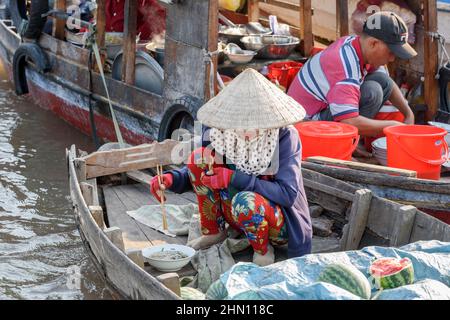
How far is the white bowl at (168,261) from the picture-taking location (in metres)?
4.39

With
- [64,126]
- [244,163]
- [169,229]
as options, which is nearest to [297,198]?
[244,163]

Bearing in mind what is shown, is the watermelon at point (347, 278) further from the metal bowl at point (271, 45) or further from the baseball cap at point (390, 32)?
the metal bowl at point (271, 45)

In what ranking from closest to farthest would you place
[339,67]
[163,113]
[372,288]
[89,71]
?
1. [372,288]
2. [339,67]
3. [163,113]
4. [89,71]

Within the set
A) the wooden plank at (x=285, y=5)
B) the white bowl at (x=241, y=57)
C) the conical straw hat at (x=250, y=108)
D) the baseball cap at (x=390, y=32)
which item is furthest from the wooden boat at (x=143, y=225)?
the wooden plank at (x=285, y=5)

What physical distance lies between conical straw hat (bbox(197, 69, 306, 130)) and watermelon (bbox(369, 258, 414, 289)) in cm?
100

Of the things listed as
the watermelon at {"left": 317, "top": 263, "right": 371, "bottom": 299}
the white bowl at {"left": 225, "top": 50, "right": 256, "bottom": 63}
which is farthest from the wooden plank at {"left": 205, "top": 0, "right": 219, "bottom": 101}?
the watermelon at {"left": 317, "top": 263, "right": 371, "bottom": 299}

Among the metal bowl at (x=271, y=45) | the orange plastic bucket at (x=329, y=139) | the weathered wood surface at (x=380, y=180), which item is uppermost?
the metal bowl at (x=271, y=45)

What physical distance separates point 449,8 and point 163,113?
500 cm

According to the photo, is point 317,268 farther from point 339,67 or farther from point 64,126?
point 64,126

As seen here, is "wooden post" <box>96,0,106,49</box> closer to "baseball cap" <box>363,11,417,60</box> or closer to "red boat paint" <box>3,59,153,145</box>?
"red boat paint" <box>3,59,153,145</box>

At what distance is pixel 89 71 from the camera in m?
8.26

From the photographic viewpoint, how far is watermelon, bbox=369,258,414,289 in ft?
11.5

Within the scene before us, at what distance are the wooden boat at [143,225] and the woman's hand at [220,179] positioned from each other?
0.56m

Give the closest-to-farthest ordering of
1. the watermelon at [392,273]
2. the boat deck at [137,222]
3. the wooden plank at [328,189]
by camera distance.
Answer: the watermelon at [392,273]
the boat deck at [137,222]
the wooden plank at [328,189]
